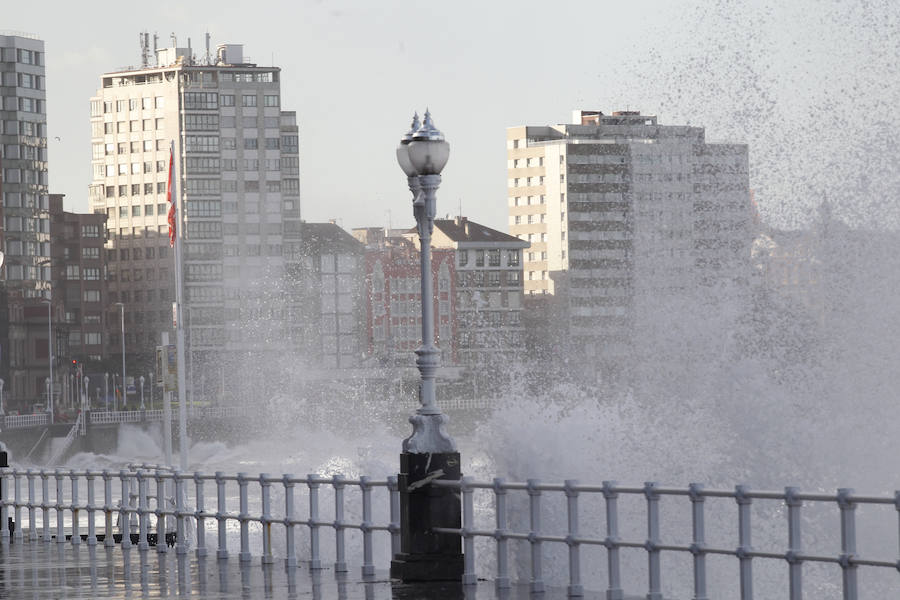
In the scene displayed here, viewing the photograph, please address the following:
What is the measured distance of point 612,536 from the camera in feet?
48.1

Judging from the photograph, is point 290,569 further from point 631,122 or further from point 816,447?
point 631,122

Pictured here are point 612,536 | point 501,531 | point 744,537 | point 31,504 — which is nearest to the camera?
point 744,537

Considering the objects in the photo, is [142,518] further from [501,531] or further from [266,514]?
[501,531]

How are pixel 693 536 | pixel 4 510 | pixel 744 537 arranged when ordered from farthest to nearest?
pixel 4 510 < pixel 693 536 < pixel 744 537

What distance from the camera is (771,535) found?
35.9 metres

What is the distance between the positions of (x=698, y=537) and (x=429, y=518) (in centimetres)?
413

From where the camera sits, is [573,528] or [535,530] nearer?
[573,528]

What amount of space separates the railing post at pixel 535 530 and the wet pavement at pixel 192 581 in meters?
0.13

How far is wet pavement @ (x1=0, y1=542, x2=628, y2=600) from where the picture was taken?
1655 centimetres

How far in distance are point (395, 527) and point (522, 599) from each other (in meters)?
2.28

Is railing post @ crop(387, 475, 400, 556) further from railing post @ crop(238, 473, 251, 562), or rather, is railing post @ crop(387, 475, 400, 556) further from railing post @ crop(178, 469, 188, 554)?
railing post @ crop(178, 469, 188, 554)

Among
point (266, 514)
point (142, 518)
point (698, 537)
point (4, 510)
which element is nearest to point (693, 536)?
point (698, 537)

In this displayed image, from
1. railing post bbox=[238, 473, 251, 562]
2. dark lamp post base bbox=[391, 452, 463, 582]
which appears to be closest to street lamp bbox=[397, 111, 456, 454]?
dark lamp post base bbox=[391, 452, 463, 582]

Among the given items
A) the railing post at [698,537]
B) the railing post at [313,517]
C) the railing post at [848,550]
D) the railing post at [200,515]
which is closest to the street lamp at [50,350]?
the railing post at [200,515]
